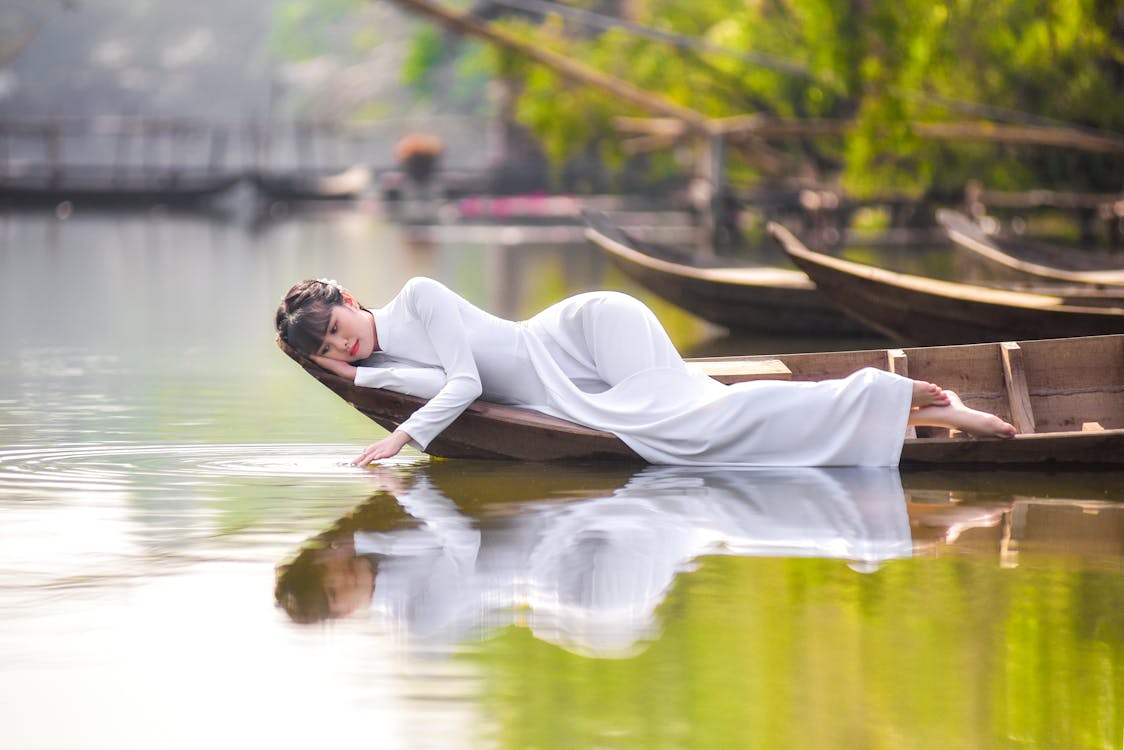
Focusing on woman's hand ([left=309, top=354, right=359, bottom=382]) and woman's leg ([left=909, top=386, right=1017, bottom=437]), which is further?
woman's hand ([left=309, top=354, right=359, bottom=382])

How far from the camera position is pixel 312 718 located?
11.7ft

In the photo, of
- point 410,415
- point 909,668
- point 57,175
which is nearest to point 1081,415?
point 410,415

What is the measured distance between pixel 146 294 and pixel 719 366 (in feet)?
31.0

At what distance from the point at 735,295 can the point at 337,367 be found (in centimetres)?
551

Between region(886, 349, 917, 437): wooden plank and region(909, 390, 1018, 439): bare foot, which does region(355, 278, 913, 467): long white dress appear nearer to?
region(909, 390, 1018, 439): bare foot

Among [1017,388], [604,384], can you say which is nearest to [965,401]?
[1017,388]

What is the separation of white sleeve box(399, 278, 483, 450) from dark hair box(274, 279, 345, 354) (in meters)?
0.28

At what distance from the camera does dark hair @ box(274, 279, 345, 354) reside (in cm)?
593

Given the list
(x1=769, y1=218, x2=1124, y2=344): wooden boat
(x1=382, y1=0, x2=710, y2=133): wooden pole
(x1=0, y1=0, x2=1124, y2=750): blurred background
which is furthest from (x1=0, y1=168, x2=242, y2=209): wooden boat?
(x1=769, y1=218, x2=1124, y2=344): wooden boat

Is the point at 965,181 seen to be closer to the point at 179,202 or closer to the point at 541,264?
the point at 541,264

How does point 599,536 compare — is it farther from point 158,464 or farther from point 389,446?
point 158,464

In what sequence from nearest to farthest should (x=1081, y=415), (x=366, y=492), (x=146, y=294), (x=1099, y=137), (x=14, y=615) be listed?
(x=14, y=615) < (x=366, y=492) < (x=1081, y=415) < (x=146, y=294) < (x=1099, y=137)

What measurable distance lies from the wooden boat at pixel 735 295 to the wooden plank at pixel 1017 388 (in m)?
4.44

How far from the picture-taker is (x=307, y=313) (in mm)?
5941
